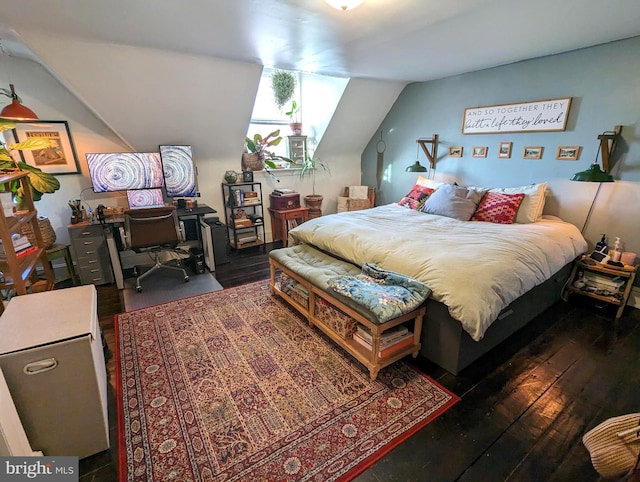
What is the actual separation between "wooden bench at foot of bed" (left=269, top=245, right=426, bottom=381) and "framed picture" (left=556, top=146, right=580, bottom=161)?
2.28 meters

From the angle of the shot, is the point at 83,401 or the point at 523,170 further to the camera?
the point at 523,170

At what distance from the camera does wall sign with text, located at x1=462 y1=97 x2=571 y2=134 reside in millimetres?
2873

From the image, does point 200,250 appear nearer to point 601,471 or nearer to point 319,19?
point 319,19

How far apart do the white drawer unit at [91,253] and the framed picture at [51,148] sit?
71cm

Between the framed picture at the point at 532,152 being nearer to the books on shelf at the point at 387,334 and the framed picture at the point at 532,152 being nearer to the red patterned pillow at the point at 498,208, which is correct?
the red patterned pillow at the point at 498,208

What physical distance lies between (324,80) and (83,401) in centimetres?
409

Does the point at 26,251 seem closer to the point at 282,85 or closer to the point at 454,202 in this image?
the point at 282,85

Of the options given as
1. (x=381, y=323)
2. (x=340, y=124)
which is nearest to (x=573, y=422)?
(x=381, y=323)

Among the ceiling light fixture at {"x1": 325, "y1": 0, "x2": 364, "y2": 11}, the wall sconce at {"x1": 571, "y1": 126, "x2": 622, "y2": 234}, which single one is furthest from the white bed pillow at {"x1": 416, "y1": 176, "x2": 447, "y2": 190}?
the ceiling light fixture at {"x1": 325, "y1": 0, "x2": 364, "y2": 11}

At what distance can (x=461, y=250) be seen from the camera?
7.00 ft

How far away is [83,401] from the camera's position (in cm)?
136

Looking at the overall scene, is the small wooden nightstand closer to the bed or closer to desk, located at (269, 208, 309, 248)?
the bed

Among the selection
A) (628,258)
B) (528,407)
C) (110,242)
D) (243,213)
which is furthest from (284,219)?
(628,258)

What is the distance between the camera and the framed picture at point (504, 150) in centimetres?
331
